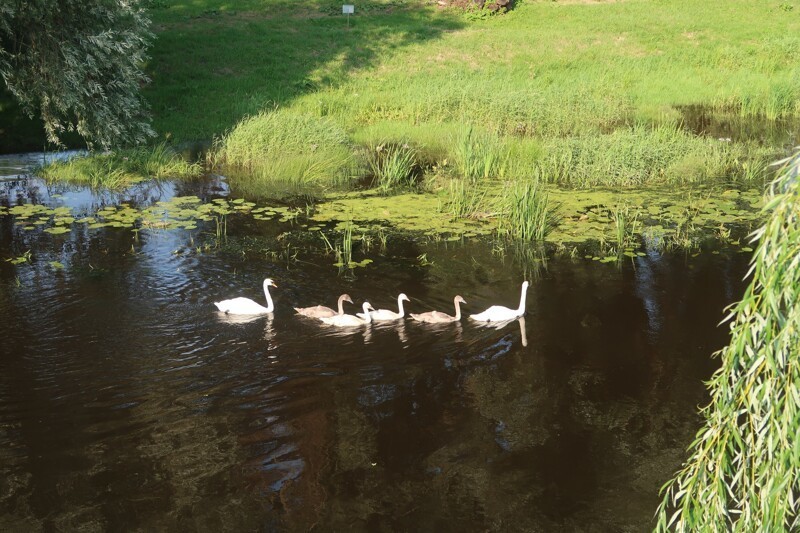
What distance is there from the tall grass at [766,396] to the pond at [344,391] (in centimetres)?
349

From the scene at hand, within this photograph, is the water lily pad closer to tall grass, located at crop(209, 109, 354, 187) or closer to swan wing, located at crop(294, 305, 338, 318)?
tall grass, located at crop(209, 109, 354, 187)

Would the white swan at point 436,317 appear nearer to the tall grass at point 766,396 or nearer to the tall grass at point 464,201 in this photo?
the tall grass at point 464,201

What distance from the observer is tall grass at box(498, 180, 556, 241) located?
58.2 ft

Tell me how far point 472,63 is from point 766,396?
111 feet

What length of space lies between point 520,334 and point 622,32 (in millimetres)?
31744

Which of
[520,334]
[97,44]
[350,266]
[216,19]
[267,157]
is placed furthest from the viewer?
[216,19]

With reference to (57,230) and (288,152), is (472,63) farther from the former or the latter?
(57,230)

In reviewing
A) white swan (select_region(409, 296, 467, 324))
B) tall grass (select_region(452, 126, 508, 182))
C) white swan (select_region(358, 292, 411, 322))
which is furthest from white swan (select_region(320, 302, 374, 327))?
tall grass (select_region(452, 126, 508, 182))

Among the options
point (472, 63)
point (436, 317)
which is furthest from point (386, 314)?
point (472, 63)

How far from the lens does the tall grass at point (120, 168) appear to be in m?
22.5

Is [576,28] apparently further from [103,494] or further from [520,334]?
[103,494]

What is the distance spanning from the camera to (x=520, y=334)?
1327 centimetres

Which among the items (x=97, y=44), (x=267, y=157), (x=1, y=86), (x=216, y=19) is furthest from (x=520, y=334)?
(x=216, y=19)

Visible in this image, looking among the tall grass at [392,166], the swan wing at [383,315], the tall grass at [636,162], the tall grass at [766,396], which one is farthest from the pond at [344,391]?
the tall grass at [392,166]
